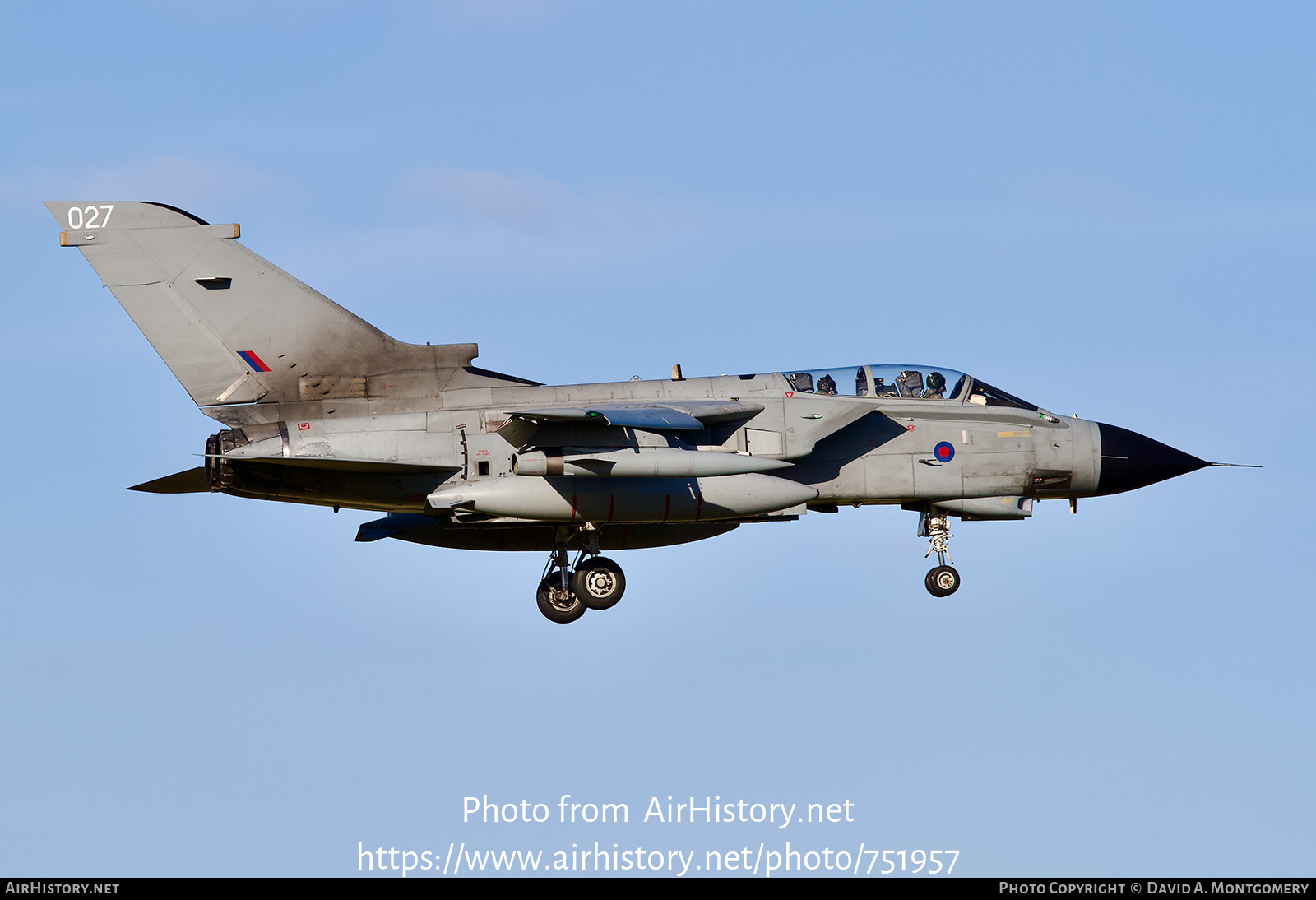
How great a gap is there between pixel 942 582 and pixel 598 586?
16.7 ft

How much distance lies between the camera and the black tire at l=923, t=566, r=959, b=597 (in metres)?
26.0

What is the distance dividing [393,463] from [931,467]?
7664mm

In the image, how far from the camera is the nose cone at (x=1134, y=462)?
26.1 metres

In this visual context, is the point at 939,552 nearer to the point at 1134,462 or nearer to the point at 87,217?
the point at 1134,462

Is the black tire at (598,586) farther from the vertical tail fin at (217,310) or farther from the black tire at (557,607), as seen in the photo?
the vertical tail fin at (217,310)

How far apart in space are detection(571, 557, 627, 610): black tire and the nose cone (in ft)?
23.8

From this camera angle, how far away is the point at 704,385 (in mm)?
24656

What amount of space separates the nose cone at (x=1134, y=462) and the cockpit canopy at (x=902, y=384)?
4.30ft

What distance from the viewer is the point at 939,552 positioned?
2616cm

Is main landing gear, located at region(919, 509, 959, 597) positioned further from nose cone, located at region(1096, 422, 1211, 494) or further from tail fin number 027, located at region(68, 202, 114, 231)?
tail fin number 027, located at region(68, 202, 114, 231)

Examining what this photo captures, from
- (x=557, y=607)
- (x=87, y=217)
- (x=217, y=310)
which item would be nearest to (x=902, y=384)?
(x=557, y=607)

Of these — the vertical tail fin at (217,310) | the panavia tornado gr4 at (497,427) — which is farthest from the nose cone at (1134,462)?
the vertical tail fin at (217,310)

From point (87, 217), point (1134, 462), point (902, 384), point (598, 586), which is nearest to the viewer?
point (87, 217)

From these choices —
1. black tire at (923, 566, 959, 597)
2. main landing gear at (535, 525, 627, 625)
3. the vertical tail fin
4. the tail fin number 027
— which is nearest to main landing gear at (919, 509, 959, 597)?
black tire at (923, 566, 959, 597)
